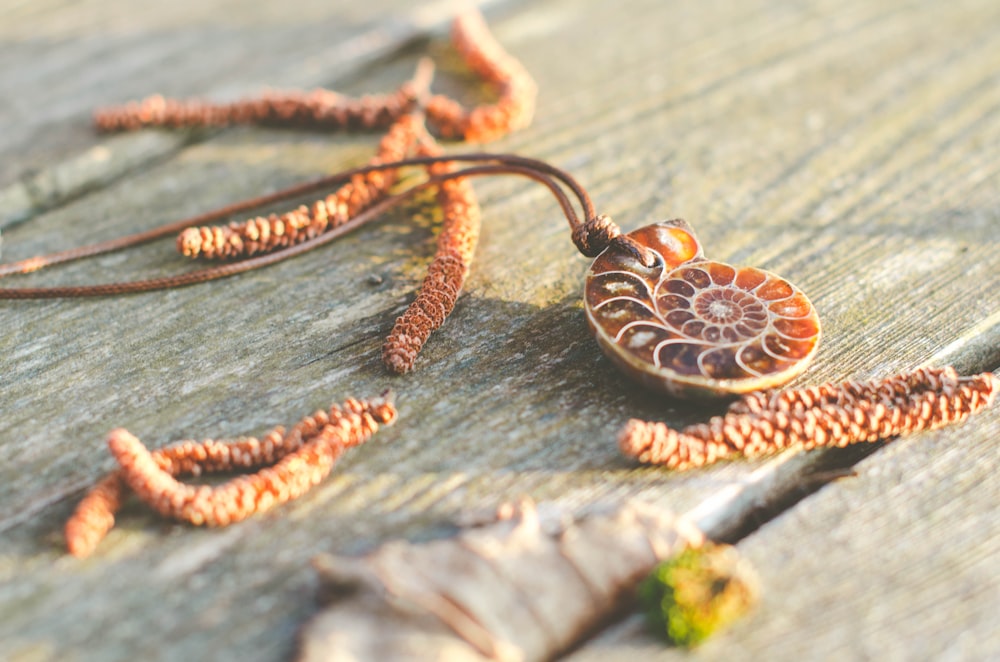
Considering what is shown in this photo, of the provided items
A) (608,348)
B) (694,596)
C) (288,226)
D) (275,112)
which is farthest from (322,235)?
(694,596)

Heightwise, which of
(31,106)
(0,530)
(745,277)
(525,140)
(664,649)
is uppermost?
(31,106)

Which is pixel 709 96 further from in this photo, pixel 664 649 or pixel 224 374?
pixel 664 649

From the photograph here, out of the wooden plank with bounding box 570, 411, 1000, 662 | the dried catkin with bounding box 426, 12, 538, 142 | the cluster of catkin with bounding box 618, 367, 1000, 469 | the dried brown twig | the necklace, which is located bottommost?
the wooden plank with bounding box 570, 411, 1000, 662

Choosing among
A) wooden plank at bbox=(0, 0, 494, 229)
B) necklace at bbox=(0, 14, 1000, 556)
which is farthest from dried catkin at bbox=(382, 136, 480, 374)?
wooden plank at bbox=(0, 0, 494, 229)

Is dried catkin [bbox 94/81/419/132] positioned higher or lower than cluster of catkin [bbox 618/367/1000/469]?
higher

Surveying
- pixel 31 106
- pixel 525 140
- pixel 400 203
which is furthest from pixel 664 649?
pixel 31 106

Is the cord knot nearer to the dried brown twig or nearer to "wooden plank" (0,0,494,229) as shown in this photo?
the dried brown twig
